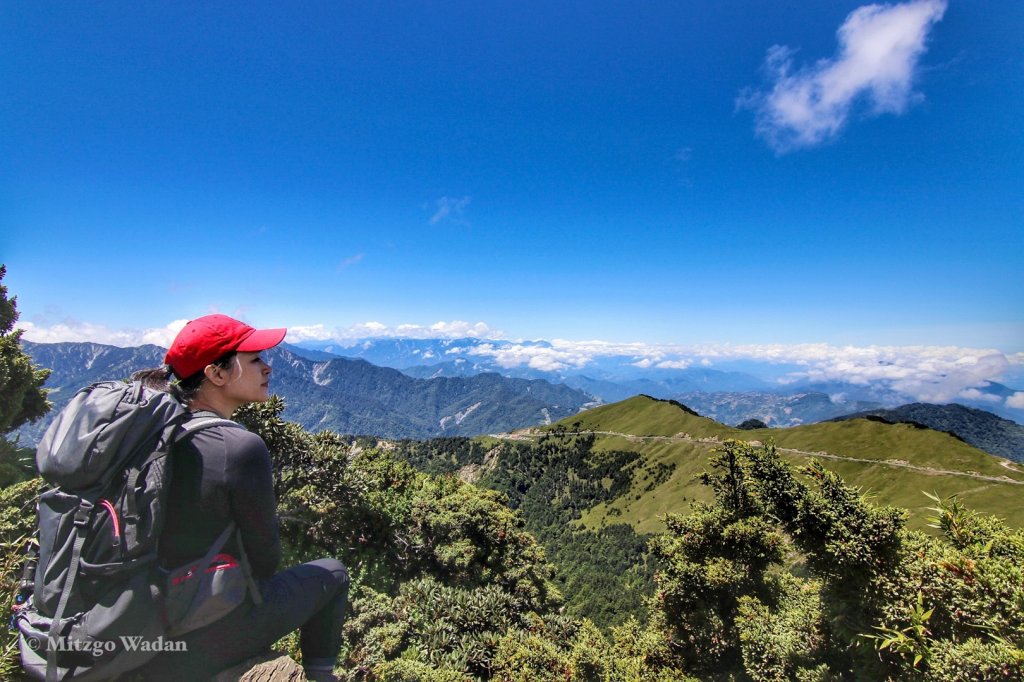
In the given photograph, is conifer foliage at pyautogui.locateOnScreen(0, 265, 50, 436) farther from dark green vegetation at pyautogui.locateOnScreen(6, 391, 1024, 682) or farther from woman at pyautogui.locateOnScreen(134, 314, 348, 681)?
woman at pyautogui.locateOnScreen(134, 314, 348, 681)

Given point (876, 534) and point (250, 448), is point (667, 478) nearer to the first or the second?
point (876, 534)

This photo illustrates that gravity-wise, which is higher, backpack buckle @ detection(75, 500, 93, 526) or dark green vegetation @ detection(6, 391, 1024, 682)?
backpack buckle @ detection(75, 500, 93, 526)

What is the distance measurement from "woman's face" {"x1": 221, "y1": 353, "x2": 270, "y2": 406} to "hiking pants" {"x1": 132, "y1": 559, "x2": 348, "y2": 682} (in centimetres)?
178

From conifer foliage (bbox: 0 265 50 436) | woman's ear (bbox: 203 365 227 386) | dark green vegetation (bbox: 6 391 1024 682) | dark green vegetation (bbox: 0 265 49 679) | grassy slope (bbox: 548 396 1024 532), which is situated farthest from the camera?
grassy slope (bbox: 548 396 1024 532)

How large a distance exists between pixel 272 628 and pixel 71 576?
167 cm

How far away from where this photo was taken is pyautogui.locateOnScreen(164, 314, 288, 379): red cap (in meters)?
3.79

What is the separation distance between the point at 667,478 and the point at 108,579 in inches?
8528

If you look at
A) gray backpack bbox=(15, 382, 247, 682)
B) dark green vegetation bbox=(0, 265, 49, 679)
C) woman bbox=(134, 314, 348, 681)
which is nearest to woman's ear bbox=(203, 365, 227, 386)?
woman bbox=(134, 314, 348, 681)

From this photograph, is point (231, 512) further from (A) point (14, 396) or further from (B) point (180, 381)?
(A) point (14, 396)

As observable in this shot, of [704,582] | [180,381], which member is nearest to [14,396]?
[180,381]

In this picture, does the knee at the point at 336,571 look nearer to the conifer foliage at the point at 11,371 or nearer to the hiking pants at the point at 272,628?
the hiking pants at the point at 272,628

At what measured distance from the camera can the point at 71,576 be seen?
283cm

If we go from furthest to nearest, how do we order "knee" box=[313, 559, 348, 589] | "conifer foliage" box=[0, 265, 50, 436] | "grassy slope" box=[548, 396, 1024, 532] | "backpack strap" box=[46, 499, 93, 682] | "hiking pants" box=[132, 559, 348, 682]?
"grassy slope" box=[548, 396, 1024, 532] → "conifer foliage" box=[0, 265, 50, 436] → "knee" box=[313, 559, 348, 589] → "hiking pants" box=[132, 559, 348, 682] → "backpack strap" box=[46, 499, 93, 682]

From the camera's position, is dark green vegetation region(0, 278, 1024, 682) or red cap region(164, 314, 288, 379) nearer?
red cap region(164, 314, 288, 379)
